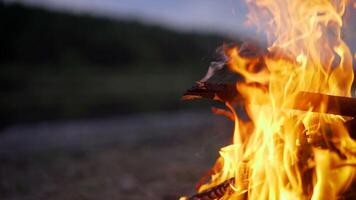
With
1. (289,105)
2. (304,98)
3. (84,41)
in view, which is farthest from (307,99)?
(84,41)

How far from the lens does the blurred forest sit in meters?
15.4

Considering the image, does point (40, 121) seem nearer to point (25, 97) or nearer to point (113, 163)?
point (25, 97)

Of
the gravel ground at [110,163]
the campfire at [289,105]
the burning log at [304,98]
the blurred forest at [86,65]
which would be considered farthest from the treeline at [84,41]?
the burning log at [304,98]

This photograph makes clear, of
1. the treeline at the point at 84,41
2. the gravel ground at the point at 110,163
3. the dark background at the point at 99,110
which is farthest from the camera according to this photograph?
the treeline at the point at 84,41

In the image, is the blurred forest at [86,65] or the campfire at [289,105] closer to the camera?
the campfire at [289,105]

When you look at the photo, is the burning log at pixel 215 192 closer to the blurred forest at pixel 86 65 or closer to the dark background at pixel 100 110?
the dark background at pixel 100 110

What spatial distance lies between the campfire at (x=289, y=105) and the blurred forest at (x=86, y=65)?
9.44 m

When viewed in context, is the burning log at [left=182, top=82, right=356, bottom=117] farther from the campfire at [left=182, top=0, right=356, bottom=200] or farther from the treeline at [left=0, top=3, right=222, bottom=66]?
the treeline at [left=0, top=3, right=222, bottom=66]

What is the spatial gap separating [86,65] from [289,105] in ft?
66.4

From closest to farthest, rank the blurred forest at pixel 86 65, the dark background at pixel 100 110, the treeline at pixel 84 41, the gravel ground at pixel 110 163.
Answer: the gravel ground at pixel 110 163 → the dark background at pixel 100 110 → the blurred forest at pixel 86 65 → the treeline at pixel 84 41

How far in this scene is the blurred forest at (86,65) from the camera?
15406 millimetres

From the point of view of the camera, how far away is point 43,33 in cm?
2209

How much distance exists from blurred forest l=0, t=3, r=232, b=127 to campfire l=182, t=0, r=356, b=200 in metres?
9.44

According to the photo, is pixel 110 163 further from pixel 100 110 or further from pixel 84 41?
pixel 84 41
